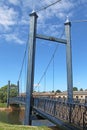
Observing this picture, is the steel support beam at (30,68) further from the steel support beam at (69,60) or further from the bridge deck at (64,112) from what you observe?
the steel support beam at (69,60)

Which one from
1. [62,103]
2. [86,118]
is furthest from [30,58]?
[86,118]

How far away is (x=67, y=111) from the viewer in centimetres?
1752

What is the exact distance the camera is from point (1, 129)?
17406 millimetres

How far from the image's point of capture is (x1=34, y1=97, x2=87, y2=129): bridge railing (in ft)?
47.7

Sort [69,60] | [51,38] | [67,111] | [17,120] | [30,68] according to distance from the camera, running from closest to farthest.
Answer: [67,111] < [30,68] < [69,60] < [51,38] < [17,120]

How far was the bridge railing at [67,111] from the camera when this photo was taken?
14547mm

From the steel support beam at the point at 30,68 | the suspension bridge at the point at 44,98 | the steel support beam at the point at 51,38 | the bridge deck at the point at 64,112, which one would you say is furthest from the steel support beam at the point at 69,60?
the steel support beam at the point at 30,68

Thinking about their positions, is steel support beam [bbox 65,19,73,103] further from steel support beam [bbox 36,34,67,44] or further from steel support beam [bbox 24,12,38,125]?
steel support beam [bbox 24,12,38,125]

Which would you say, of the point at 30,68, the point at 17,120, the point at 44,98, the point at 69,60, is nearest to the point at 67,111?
the point at 44,98

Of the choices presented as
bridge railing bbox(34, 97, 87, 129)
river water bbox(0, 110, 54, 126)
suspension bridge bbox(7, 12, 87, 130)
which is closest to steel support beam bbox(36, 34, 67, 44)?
Answer: suspension bridge bbox(7, 12, 87, 130)

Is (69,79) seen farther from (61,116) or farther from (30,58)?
(61,116)

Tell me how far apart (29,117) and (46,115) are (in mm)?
4957

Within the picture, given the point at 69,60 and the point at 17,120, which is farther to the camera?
the point at 17,120

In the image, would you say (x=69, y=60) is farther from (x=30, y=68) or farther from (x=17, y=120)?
(x=17, y=120)
